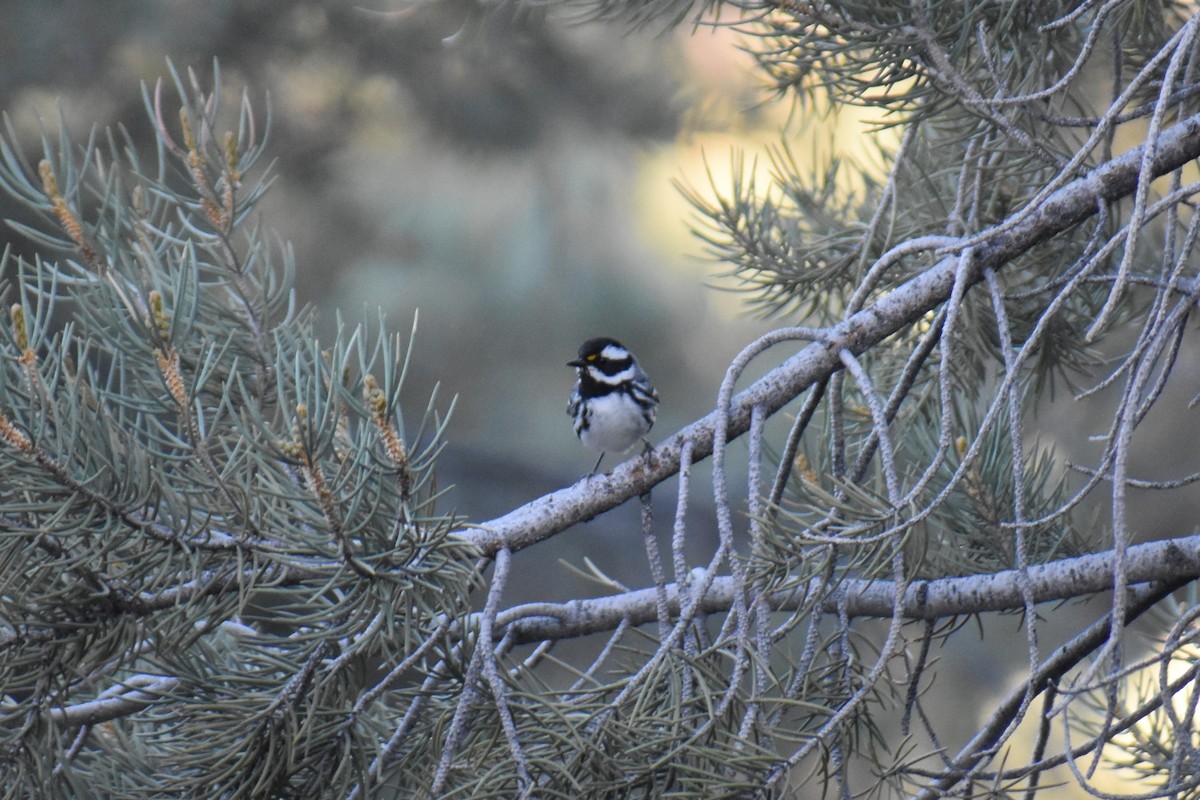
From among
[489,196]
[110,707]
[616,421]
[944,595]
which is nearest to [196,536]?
[110,707]

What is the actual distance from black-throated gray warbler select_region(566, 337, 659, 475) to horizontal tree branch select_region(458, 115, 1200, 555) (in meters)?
0.75

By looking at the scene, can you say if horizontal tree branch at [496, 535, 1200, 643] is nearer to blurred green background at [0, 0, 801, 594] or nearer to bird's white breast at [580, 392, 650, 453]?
bird's white breast at [580, 392, 650, 453]

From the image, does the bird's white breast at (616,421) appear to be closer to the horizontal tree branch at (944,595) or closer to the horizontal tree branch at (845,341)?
the horizontal tree branch at (944,595)

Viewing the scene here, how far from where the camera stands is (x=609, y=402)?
153cm

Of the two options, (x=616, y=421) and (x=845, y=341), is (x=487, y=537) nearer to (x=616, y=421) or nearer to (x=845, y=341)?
(x=845, y=341)

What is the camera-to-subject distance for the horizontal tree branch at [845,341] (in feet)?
2.20

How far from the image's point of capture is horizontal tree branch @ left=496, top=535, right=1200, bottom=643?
741mm

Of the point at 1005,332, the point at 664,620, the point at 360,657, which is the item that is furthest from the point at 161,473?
the point at 1005,332

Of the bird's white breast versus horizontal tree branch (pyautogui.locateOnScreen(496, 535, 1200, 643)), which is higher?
the bird's white breast

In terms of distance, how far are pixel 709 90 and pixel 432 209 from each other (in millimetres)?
585

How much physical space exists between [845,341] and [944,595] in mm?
235

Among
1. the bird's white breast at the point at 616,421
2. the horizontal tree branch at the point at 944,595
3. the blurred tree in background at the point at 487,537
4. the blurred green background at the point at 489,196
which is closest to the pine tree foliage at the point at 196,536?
the blurred tree in background at the point at 487,537

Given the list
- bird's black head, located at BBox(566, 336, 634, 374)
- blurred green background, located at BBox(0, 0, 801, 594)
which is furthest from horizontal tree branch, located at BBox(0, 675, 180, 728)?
blurred green background, located at BBox(0, 0, 801, 594)

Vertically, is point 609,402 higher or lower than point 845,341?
higher
